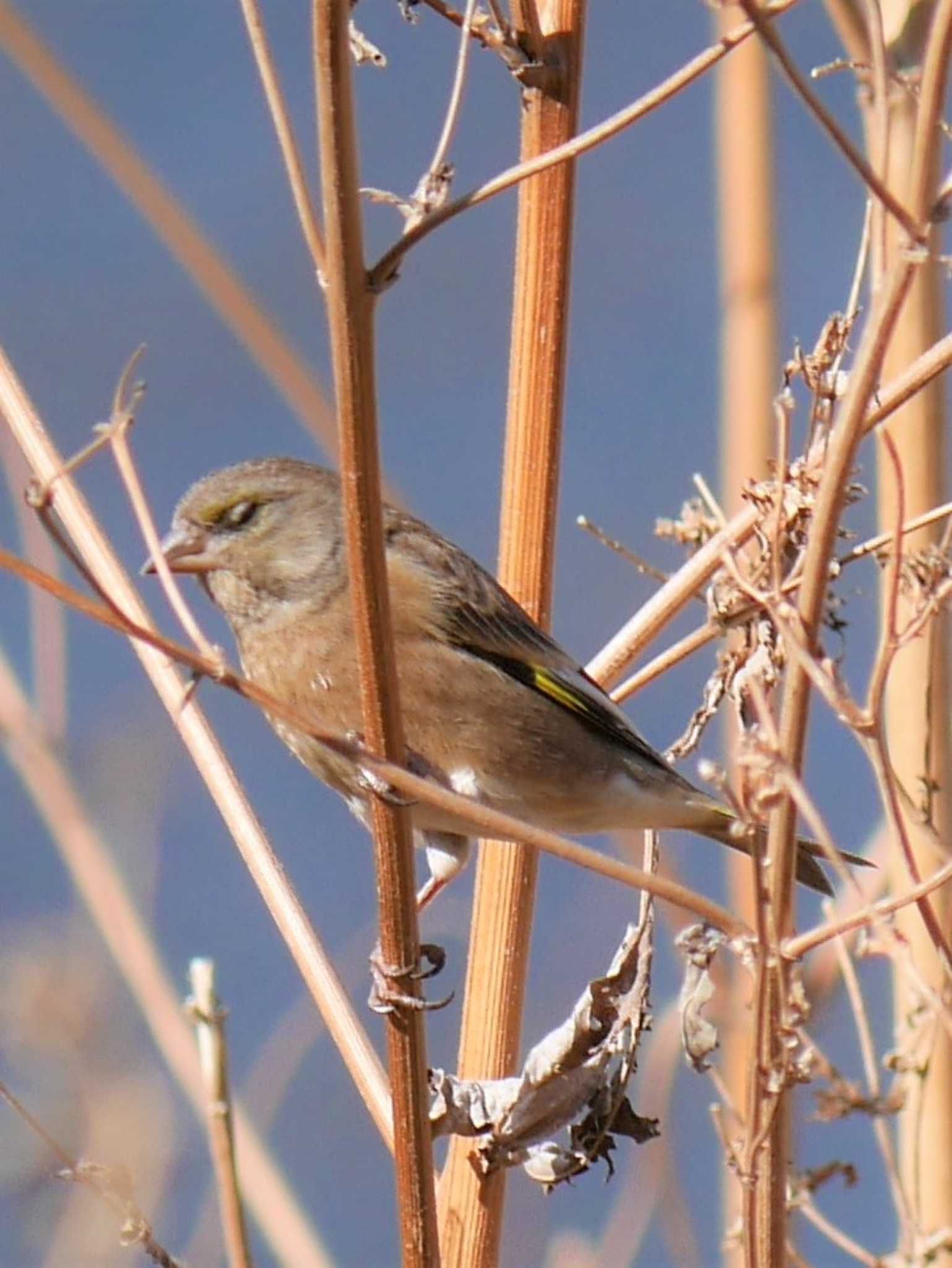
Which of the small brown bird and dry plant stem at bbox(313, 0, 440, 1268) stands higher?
the small brown bird

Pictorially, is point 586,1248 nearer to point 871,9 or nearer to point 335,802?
point 871,9

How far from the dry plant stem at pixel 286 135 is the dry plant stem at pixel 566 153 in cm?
6

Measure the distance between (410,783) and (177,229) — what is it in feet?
4.35

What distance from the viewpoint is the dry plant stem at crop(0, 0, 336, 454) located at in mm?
2277

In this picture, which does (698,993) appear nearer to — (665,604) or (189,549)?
(665,604)

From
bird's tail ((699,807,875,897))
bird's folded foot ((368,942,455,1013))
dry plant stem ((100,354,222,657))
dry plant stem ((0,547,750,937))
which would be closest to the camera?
dry plant stem ((0,547,750,937))

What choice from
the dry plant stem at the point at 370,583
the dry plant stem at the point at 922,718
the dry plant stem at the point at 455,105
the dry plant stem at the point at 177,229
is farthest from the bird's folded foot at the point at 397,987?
the dry plant stem at the point at 177,229

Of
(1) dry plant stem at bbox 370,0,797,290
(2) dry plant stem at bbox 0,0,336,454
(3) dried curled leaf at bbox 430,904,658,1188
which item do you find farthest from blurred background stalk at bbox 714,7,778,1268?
(1) dry plant stem at bbox 370,0,797,290

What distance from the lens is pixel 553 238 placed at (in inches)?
74.6

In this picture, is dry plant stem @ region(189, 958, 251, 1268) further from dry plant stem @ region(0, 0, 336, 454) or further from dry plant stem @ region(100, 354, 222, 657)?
dry plant stem @ region(0, 0, 336, 454)

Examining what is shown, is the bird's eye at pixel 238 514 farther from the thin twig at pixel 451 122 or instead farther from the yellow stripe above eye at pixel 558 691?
the thin twig at pixel 451 122

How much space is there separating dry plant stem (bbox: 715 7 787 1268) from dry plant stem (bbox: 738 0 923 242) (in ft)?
4.22

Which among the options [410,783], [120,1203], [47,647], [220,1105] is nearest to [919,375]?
[410,783]

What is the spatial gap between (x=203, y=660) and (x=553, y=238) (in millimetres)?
852
